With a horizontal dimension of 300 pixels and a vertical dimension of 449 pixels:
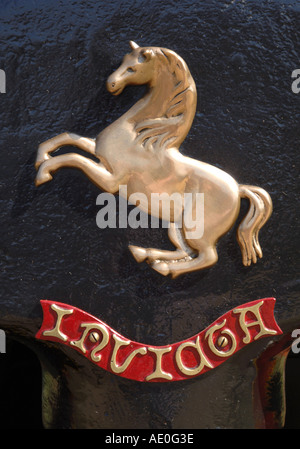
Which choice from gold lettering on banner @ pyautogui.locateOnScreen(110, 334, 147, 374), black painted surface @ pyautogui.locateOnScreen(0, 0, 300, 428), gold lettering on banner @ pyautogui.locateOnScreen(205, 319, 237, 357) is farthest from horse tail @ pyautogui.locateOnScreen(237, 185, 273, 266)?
gold lettering on banner @ pyautogui.locateOnScreen(110, 334, 147, 374)

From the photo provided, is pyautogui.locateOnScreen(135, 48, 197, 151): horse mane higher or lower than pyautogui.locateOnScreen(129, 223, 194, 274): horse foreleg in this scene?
higher

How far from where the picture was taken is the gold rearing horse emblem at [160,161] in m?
0.99

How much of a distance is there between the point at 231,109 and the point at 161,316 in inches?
15.3


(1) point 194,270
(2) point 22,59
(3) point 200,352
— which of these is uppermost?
(2) point 22,59

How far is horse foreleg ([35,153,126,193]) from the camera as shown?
99 cm

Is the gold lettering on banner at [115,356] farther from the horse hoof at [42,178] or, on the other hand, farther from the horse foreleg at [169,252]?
the horse hoof at [42,178]

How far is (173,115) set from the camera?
1.00 m

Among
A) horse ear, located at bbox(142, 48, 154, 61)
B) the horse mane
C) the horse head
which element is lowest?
the horse mane

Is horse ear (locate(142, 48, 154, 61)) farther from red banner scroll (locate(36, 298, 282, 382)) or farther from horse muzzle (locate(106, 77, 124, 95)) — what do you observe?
red banner scroll (locate(36, 298, 282, 382))

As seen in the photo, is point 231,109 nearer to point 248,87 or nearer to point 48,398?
point 248,87

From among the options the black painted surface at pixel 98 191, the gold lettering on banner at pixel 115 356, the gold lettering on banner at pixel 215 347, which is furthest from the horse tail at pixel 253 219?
the gold lettering on banner at pixel 115 356

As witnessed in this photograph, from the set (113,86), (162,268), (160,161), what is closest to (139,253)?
(162,268)

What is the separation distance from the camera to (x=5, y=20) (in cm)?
103
